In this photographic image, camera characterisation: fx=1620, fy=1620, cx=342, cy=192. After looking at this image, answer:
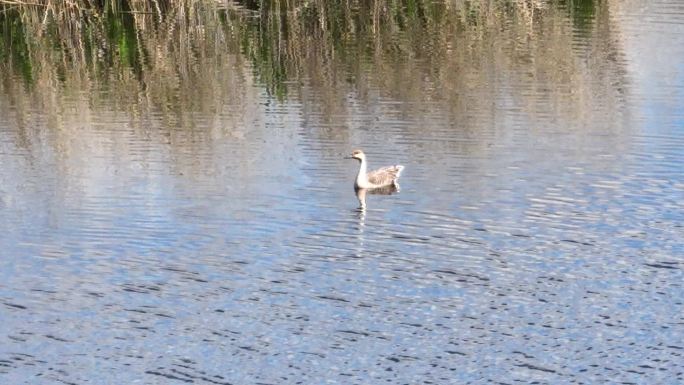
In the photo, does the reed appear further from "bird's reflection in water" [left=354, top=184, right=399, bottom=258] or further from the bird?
"bird's reflection in water" [left=354, top=184, right=399, bottom=258]

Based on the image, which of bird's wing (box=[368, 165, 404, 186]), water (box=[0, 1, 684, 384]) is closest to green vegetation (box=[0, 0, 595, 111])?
water (box=[0, 1, 684, 384])

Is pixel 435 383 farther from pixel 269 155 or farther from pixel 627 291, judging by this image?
pixel 269 155

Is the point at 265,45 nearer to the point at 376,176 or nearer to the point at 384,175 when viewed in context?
the point at 384,175

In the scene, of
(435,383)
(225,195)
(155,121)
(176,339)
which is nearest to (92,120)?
(155,121)

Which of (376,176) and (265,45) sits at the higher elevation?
(265,45)

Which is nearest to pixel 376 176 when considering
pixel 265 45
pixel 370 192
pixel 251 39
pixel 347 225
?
pixel 370 192

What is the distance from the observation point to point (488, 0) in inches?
1037

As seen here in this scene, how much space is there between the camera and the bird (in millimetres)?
14891

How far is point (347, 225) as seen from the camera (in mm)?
13688

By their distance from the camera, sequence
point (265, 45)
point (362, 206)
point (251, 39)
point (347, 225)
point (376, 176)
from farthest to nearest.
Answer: point (251, 39) < point (265, 45) < point (376, 176) < point (362, 206) < point (347, 225)

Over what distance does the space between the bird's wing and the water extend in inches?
4.8

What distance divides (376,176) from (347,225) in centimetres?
125

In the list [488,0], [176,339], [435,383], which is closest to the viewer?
[435,383]

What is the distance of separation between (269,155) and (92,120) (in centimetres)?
276
